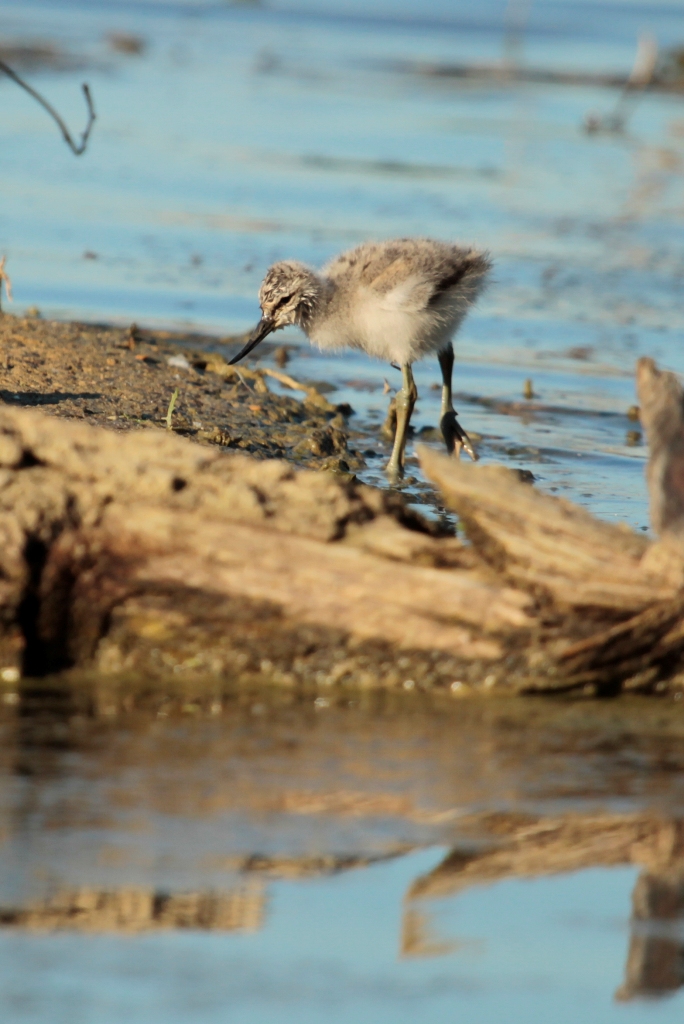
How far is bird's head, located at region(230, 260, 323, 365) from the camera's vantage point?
6227 millimetres

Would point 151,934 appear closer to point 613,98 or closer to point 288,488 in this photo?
point 288,488

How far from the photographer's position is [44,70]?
19.6 metres

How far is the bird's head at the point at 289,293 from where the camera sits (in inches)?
245

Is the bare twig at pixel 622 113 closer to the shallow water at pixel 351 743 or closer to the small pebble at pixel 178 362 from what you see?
the shallow water at pixel 351 743

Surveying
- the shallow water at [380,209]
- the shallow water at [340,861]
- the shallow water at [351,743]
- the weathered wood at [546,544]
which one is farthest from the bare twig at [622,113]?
the shallow water at [340,861]

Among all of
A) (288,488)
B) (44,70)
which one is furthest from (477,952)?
(44,70)

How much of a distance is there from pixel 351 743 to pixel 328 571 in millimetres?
431

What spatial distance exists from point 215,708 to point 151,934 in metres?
1.01

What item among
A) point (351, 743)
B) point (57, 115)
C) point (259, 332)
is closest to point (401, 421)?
point (259, 332)

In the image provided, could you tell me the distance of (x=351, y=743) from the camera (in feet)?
11.0

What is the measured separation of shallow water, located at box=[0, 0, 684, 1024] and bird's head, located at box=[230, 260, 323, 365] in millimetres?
722

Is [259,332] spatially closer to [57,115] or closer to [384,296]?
[384,296]

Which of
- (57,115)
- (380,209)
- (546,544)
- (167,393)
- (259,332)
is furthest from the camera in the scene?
(380,209)

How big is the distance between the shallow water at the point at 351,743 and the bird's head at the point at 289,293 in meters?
0.72
